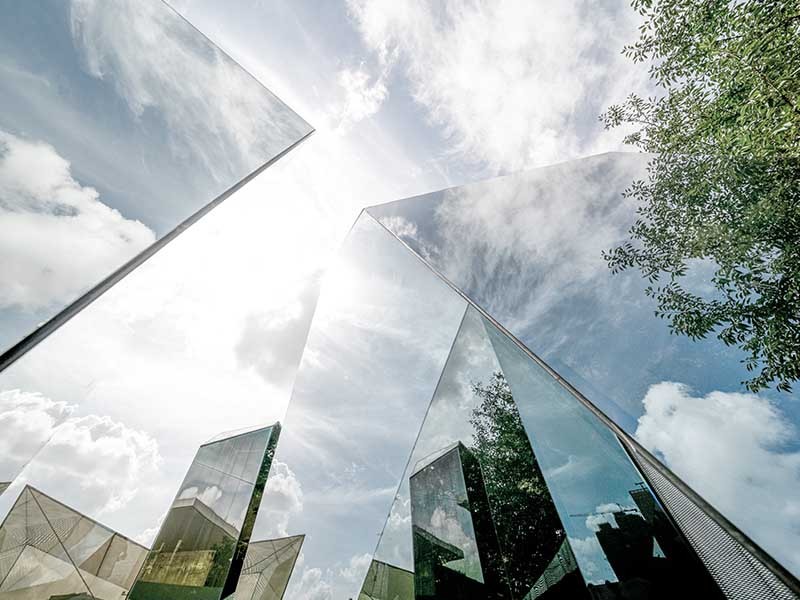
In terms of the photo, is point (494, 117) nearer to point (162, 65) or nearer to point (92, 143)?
point (162, 65)

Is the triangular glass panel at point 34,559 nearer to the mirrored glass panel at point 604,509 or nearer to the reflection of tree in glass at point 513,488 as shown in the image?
the reflection of tree in glass at point 513,488

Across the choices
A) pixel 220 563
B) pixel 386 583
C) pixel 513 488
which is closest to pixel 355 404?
pixel 386 583

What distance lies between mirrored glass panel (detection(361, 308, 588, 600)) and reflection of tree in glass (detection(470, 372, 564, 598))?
0.01m

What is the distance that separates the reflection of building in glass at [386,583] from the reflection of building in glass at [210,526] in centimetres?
445

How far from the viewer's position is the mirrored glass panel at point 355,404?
6422 millimetres

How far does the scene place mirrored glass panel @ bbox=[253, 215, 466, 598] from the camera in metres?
6.42

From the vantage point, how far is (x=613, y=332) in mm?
2824

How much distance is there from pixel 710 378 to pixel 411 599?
549cm

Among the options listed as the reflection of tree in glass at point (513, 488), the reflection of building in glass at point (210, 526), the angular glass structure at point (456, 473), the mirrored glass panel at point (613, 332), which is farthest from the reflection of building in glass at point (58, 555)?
the mirrored glass panel at point (613, 332)

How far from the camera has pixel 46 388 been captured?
2.35m

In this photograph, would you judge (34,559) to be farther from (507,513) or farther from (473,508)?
(507,513)

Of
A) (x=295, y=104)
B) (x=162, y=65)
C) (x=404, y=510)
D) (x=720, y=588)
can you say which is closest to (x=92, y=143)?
(x=162, y=65)

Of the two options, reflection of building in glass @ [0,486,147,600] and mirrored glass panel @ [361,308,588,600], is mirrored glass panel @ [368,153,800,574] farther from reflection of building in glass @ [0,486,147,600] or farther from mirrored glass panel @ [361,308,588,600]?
reflection of building in glass @ [0,486,147,600]

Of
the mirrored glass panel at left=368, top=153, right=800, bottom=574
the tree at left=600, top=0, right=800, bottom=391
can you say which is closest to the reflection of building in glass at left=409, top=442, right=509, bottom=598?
the mirrored glass panel at left=368, top=153, right=800, bottom=574
